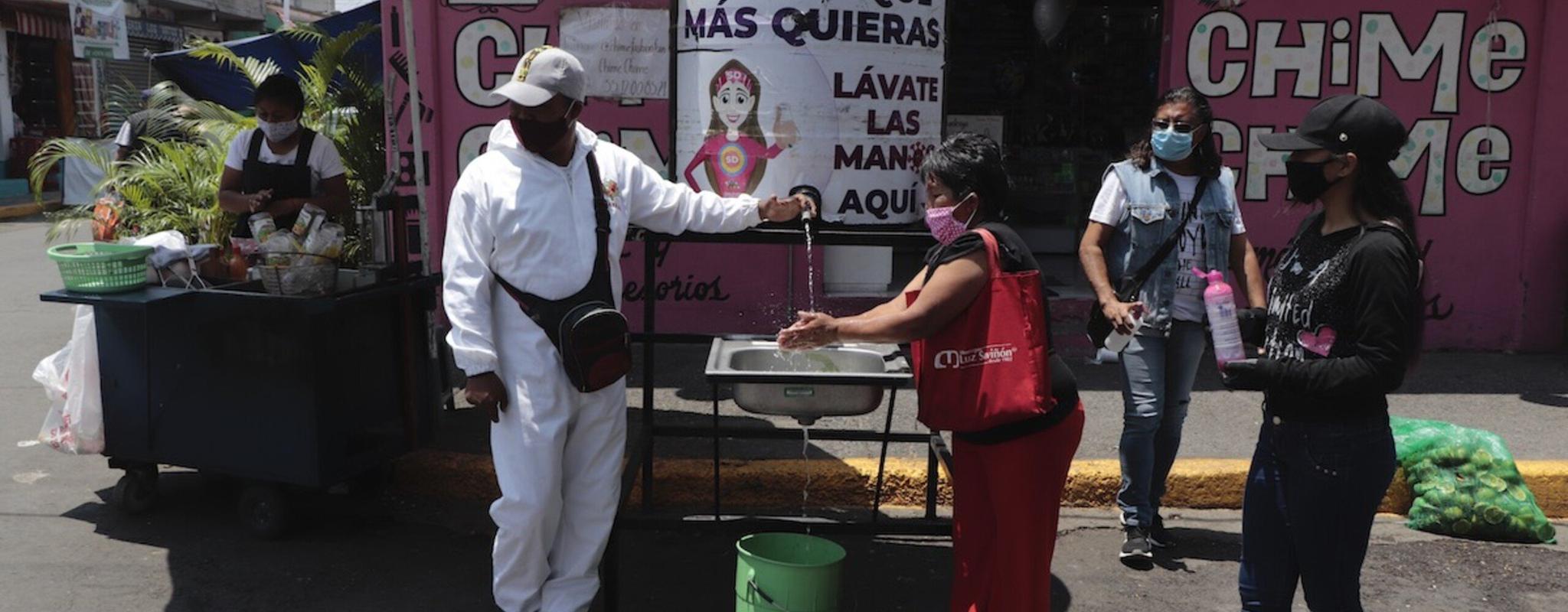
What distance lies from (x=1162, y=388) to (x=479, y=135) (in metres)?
4.60

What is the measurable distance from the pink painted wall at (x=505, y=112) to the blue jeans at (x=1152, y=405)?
322 centimetres

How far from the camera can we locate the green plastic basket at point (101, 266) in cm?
419

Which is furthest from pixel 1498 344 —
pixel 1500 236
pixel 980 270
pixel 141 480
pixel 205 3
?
pixel 205 3

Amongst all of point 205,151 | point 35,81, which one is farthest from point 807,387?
point 35,81

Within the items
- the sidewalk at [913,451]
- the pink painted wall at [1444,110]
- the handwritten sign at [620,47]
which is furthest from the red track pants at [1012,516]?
the pink painted wall at [1444,110]

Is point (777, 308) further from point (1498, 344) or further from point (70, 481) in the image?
point (1498, 344)

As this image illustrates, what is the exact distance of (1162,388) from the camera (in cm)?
439

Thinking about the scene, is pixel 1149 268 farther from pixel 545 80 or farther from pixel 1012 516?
pixel 545 80

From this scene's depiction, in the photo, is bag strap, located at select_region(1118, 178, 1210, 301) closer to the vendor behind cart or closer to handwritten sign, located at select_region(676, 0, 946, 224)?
handwritten sign, located at select_region(676, 0, 946, 224)

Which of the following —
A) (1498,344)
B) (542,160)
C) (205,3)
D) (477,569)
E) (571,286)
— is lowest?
(477,569)

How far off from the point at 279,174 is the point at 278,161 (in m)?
0.07

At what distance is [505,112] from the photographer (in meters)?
7.19

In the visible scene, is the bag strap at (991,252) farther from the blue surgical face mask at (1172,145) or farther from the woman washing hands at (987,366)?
the blue surgical face mask at (1172,145)

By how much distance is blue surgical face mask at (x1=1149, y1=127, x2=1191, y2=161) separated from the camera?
165 inches
